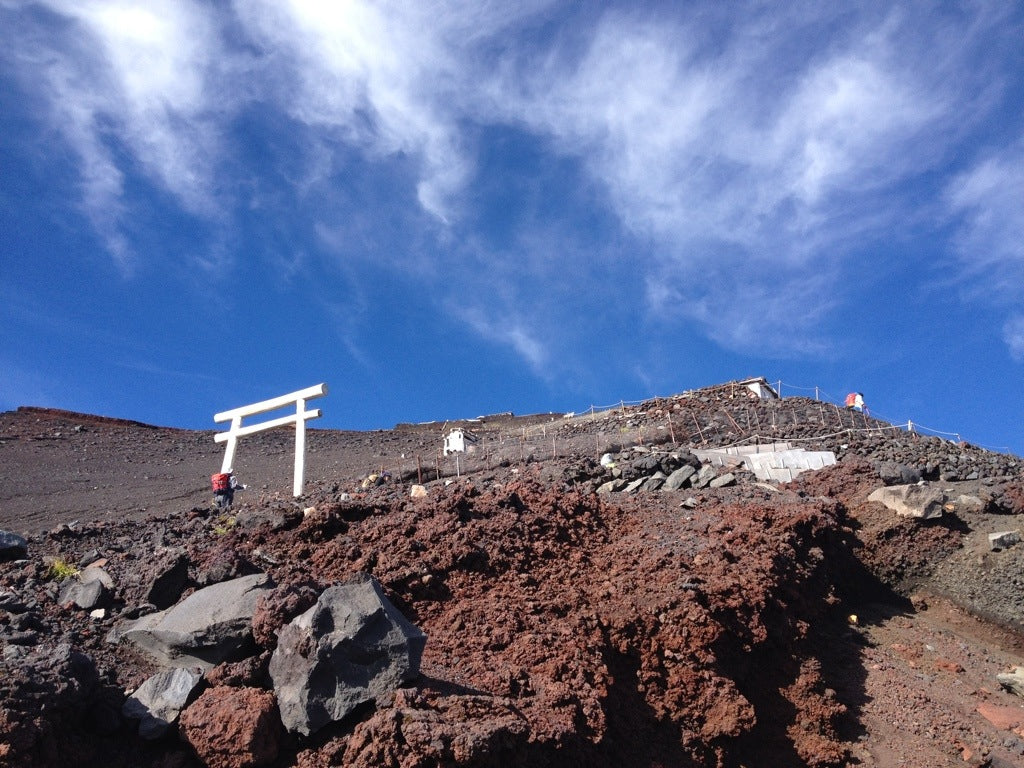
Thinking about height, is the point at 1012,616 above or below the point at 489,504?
below

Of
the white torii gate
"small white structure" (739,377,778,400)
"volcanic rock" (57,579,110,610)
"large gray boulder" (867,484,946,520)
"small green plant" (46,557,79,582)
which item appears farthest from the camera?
"small white structure" (739,377,778,400)

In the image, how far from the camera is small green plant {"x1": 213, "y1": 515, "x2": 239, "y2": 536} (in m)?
7.27

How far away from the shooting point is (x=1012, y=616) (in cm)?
865

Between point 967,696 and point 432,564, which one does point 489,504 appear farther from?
point 967,696

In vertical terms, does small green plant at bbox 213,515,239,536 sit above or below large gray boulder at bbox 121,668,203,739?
above

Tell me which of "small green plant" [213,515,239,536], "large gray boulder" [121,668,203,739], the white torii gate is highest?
the white torii gate

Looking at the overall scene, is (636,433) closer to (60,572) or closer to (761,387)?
(761,387)

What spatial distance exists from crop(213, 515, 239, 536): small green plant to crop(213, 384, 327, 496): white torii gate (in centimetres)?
628

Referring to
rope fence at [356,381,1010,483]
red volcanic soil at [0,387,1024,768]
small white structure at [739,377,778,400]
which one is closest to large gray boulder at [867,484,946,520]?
red volcanic soil at [0,387,1024,768]

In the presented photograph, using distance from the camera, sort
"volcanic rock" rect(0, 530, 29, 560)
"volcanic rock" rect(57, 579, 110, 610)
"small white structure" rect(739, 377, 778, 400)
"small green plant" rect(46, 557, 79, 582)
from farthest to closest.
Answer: "small white structure" rect(739, 377, 778, 400) → "volcanic rock" rect(0, 530, 29, 560) → "small green plant" rect(46, 557, 79, 582) → "volcanic rock" rect(57, 579, 110, 610)

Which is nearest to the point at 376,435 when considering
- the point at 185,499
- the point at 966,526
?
the point at 185,499

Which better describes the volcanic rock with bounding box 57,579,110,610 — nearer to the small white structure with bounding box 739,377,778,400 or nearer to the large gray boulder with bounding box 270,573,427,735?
the large gray boulder with bounding box 270,573,427,735

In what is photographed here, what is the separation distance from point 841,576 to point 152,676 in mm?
7891

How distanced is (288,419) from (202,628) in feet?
41.0
